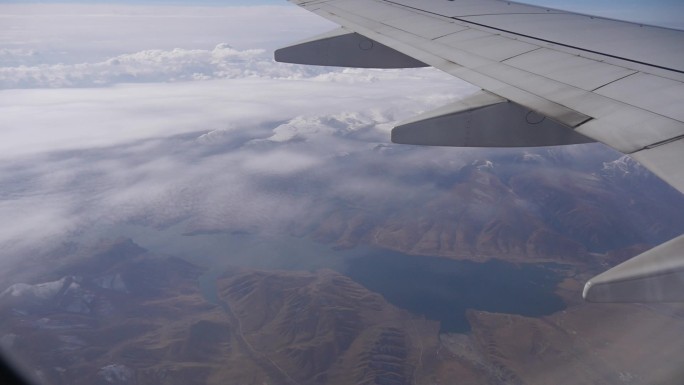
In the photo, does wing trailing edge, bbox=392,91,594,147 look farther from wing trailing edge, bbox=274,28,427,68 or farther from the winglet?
wing trailing edge, bbox=274,28,427,68

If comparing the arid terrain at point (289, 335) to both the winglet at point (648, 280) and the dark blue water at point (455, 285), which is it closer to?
Answer: the dark blue water at point (455, 285)

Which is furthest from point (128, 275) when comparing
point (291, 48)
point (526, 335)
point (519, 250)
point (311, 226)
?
point (291, 48)

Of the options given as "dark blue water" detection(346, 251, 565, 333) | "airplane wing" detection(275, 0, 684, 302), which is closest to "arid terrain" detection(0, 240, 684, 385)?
"dark blue water" detection(346, 251, 565, 333)

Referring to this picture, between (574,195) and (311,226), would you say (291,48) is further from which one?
(574,195)

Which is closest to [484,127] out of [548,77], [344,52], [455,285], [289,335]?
[548,77]

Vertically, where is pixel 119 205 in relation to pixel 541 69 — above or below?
below

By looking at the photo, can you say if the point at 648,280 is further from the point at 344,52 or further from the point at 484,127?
the point at 344,52
